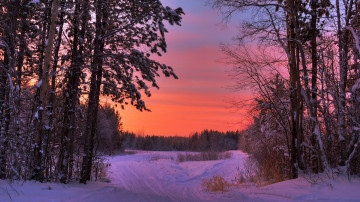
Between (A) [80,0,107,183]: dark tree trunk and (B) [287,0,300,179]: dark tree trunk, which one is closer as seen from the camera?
(A) [80,0,107,183]: dark tree trunk

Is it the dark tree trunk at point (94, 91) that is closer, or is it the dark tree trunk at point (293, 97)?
the dark tree trunk at point (94, 91)

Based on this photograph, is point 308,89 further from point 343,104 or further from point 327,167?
point 327,167

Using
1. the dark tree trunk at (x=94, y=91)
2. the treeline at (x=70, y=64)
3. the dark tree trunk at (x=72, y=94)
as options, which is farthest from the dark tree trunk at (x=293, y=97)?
the dark tree trunk at (x=72, y=94)

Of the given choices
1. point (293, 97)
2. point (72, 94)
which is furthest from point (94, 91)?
point (293, 97)

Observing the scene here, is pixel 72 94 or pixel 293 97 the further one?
pixel 293 97

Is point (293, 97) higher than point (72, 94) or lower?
higher

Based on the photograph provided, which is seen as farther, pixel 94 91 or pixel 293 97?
pixel 293 97

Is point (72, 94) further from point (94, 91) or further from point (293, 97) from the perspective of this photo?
point (293, 97)

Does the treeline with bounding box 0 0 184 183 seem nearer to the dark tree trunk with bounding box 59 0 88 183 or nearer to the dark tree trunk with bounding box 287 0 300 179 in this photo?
the dark tree trunk with bounding box 59 0 88 183

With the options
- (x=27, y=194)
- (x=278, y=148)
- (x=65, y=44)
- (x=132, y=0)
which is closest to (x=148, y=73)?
(x=132, y=0)

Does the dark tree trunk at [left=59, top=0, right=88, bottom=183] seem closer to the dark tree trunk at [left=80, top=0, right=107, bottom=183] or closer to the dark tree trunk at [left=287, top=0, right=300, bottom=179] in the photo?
the dark tree trunk at [left=80, top=0, right=107, bottom=183]

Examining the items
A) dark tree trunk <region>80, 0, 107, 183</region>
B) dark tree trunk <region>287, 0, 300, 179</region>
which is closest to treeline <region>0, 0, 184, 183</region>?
dark tree trunk <region>80, 0, 107, 183</region>

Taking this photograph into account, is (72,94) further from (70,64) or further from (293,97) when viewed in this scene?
(293,97)

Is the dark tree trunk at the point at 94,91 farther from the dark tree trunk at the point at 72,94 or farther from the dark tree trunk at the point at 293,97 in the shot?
the dark tree trunk at the point at 293,97
